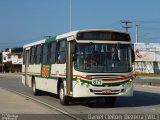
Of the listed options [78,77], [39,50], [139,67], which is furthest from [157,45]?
[78,77]

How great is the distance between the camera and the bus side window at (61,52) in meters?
19.3

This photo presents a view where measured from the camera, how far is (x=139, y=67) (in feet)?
349

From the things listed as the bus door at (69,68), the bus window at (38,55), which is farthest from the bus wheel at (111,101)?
the bus window at (38,55)

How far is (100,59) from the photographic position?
1805 centimetres

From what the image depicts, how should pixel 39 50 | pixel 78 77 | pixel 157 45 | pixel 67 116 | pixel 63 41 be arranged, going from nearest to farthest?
pixel 67 116
pixel 78 77
pixel 63 41
pixel 39 50
pixel 157 45

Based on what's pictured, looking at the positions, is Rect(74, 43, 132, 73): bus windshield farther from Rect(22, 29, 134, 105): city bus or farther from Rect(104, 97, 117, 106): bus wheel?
Rect(104, 97, 117, 106): bus wheel

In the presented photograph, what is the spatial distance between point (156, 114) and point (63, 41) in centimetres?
555

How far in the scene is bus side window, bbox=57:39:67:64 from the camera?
63.2 ft

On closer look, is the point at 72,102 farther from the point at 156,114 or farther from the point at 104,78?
the point at 156,114

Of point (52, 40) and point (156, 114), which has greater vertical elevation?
point (52, 40)

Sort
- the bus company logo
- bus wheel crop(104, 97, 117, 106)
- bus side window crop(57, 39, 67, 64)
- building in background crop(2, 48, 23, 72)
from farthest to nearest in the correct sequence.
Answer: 1. building in background crop(2, 48, 23, 72)
2. the bus company logo
3. bus wheel crop(104, 97, 117, 106)
4. bus side window crop(57, 39, 67, 64)

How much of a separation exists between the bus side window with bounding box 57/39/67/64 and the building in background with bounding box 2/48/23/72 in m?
120

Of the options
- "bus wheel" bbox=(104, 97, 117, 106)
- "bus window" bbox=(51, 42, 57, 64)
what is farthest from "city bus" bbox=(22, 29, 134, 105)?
"bus window" bbox=(51, 42, 57, 64)

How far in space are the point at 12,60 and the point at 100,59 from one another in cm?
13311
